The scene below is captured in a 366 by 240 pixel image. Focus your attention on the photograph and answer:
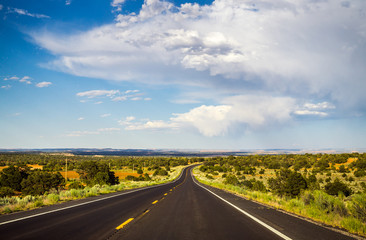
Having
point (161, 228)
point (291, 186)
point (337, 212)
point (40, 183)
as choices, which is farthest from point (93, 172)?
point (337, 212)

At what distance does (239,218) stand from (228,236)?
2.96 metres

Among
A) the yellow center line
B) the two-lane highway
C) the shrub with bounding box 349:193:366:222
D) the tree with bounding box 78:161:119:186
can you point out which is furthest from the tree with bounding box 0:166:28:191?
the shrub with bounding box 349:193:366:222

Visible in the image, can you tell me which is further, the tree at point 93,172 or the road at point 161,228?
the tree at point 93,172

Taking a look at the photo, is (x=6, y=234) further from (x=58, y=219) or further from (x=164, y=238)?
(x=164, y=238)

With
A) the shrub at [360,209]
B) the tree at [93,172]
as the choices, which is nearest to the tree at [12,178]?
the tree at [93,172]

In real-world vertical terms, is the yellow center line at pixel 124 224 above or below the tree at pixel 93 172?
above

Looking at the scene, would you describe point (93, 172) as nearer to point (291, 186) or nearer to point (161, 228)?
point (291, 186)

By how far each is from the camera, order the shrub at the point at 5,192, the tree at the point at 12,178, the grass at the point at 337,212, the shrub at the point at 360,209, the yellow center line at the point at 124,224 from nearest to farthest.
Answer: the yellow center line at the point at 124,224 → the grass at the point at 337,212 → the shrub at the point at 360,209 → the shrub at the point at 5,192 → the tree at the point at 12,178

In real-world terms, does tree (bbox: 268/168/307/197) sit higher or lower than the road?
lower

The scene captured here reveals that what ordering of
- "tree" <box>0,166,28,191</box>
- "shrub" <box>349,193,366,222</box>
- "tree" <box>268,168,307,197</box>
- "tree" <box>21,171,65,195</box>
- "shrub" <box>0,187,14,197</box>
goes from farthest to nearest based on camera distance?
1. "tree" <box>0,166,28,191</box>
2. "tree" <box>21,171,65,195</box>
3. "shrub" <box>0,187,14,197</box>
4. "tree" <box>268,168,307,197</box>
5. "shrub" <box>349,193,366,222</box>

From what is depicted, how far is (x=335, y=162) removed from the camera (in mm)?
73188

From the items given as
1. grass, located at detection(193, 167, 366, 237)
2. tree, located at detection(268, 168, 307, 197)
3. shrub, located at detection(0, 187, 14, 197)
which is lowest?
shrub, located at detection(0, 187, 14, 197)

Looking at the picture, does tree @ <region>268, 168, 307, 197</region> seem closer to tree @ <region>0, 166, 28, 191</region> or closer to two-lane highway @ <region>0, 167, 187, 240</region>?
two-lane highway @ <region>0, 167, 187, 240</region>

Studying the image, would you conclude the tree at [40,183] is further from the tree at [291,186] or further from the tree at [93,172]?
the tree at [291,186]
